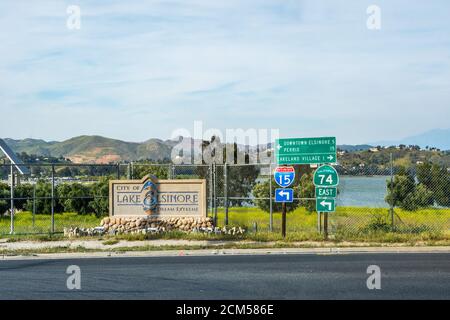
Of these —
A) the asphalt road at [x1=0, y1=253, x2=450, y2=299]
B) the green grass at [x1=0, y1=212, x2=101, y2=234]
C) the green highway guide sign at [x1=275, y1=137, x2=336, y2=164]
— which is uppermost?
the green highway guide sign at [x1=275, y1=137, x2=336, y2=164]

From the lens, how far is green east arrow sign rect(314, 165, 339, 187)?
20094 mm

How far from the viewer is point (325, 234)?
19.8 meters

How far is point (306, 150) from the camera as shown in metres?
20.5

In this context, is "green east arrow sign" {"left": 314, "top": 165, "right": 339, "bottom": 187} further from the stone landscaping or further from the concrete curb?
the stone landscaping

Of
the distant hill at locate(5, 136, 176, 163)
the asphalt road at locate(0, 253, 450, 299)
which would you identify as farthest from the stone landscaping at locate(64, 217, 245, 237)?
the distant hill at locate(5, 136, 176, 163)

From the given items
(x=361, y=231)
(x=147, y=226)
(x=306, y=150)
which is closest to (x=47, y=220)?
(x=147, y=226)

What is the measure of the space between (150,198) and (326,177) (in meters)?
5.97

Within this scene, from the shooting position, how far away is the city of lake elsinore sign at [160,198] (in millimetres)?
22234

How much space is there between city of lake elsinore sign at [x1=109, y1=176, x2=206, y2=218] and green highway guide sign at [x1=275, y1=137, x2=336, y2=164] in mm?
2937

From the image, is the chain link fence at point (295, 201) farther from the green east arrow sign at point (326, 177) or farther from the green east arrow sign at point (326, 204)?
the green east arrow sign at point (326, 177)

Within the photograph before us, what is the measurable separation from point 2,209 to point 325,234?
20.2 m

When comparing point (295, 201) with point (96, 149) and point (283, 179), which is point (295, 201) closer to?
point (283, 179)

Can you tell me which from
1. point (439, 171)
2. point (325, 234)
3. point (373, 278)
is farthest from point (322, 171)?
point (373, 278)

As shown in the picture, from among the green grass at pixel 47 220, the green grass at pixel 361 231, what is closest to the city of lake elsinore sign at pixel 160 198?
the green grass at pixel 361 231
